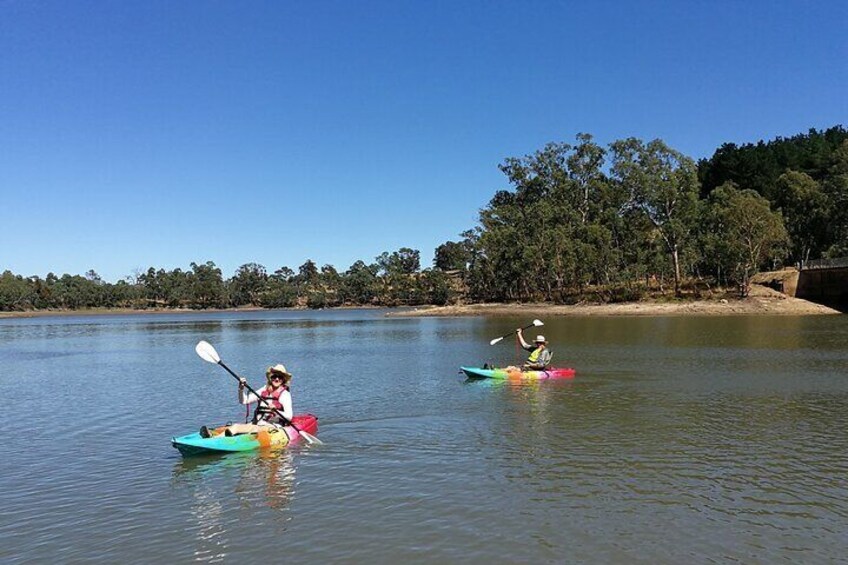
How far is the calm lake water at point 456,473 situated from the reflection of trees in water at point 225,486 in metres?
0.06

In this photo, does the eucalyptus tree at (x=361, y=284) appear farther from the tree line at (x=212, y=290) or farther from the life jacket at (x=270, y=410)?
the life jacket at (x=270, y=410)

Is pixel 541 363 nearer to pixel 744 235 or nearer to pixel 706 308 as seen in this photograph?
→ pixel 706 308

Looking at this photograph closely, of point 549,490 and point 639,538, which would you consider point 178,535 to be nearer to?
point 549,490

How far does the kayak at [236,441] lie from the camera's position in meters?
15.0

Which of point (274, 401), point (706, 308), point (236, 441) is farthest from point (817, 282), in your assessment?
point (236, 441)

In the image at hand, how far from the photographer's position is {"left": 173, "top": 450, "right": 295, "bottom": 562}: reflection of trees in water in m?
10.7

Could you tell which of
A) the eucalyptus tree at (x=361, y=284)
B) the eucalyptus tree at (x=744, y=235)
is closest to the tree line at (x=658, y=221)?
the eucalyptus tree at (x=744, y=235)

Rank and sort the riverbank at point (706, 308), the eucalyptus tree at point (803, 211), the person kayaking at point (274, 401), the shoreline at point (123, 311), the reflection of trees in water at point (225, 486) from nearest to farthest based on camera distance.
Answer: the reflection of trees in water at point (225, 486) → the person kayaking at point (274, 401) → the riverbank at point (706, 308) → the eucalyptus tree at point (803, 211) → the shoreline at point (123, 311)

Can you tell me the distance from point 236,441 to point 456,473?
5513mm

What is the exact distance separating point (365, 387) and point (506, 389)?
6.03 m

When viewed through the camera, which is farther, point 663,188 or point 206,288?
point 206,288

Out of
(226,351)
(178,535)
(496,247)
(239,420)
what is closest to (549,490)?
(178,535)

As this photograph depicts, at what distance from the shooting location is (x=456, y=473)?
1374 centimetres

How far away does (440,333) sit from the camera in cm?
6228
